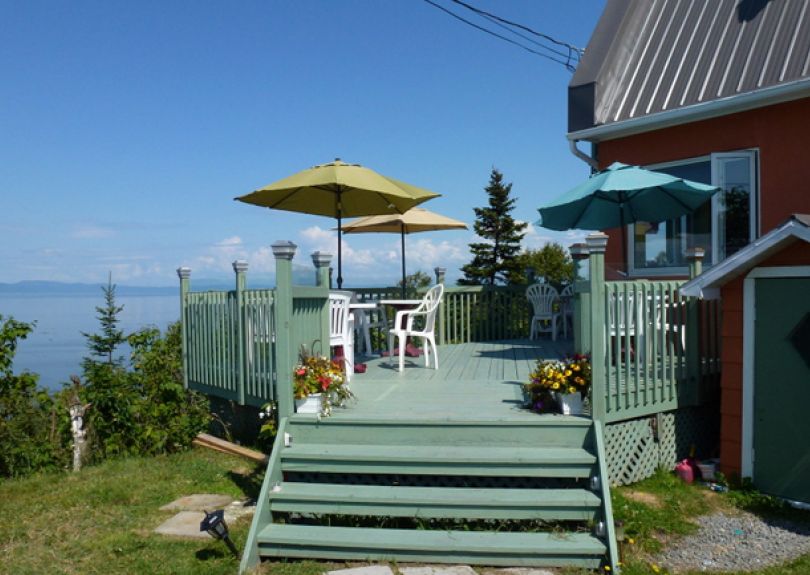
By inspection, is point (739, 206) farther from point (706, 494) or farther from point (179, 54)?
point (179, 54)

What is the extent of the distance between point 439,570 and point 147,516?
2448 mm

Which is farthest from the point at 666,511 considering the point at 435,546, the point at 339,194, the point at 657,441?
the point at 339,194

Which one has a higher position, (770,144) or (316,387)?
(770,144)

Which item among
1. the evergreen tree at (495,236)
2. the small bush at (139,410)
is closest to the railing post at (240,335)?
the small bush at (139,410)

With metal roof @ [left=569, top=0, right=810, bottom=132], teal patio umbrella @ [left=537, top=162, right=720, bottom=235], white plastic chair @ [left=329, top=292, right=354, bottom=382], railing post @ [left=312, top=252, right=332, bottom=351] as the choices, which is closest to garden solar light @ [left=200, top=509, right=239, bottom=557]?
railing post @ [left=312, top=252, right=332, bottom=351]

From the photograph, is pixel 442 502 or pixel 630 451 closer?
pixel 442 502

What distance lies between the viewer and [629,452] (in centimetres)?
546

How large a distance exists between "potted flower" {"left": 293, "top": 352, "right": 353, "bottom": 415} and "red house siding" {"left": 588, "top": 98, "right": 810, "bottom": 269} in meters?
4.78

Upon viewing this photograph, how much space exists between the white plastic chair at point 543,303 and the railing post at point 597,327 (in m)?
5.15

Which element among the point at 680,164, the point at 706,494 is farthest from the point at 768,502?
the point at 680,164

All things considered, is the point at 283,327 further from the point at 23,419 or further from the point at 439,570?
the point at 23,419

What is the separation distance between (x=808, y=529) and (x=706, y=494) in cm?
80

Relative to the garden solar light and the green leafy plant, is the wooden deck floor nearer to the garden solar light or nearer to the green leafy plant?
the garden solar light

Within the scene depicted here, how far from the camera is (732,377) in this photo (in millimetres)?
5555
